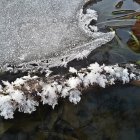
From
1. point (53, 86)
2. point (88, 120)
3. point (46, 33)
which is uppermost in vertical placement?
point (46, 33)

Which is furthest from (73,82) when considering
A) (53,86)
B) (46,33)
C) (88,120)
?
(46,33)

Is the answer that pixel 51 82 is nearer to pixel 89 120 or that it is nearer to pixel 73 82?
pixel 73 82

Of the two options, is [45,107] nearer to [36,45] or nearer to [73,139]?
[73,139]

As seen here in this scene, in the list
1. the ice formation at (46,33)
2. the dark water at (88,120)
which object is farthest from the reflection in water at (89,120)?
the ice formation at (46,33)

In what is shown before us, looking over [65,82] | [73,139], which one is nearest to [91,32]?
[65,82]

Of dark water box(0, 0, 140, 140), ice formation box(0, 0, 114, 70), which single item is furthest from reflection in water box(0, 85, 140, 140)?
ice formation box(0, 0, 114, 70)

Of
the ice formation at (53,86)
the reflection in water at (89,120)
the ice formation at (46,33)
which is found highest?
the ice formation at (46,33)

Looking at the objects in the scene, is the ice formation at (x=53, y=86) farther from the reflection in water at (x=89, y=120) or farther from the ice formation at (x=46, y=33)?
the ice formation at (x=46, y=33)
